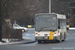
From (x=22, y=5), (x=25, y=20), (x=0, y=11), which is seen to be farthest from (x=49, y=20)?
(x=25, y=20)

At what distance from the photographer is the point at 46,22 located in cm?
2367

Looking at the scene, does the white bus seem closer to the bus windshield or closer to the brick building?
the bus windshield

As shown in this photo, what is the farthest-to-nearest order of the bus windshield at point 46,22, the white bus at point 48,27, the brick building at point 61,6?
the brick building at point 61,6
the bus windshield at point 46,22
the white bus at point 48,27

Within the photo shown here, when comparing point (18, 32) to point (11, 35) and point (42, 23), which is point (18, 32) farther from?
point (42, 23)

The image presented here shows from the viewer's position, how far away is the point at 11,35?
89.0 ft

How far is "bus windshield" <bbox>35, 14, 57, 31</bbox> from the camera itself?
922 inches

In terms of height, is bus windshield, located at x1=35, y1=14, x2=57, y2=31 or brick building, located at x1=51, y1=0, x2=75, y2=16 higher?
brick building, located at x1=51, y1=0, x2=75, y2=16

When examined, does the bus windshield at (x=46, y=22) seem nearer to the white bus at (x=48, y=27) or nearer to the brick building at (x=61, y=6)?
the white bus at (x=48, y=27)

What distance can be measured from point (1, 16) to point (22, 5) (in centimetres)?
391

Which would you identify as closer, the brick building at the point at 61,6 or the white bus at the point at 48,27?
the white bus at the point at 48,27

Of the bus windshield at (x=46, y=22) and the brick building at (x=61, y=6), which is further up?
the brick building at (x=61, y=6)

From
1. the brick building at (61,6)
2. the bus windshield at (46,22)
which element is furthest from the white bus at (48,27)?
the brick building at (61,6)

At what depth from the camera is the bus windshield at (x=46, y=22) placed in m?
23.4

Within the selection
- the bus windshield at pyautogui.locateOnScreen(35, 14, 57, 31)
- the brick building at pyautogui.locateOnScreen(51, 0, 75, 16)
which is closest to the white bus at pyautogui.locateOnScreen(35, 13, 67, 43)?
the bus windshield at pyautogui.locateOnScreen(35, 14, 57, 31)
